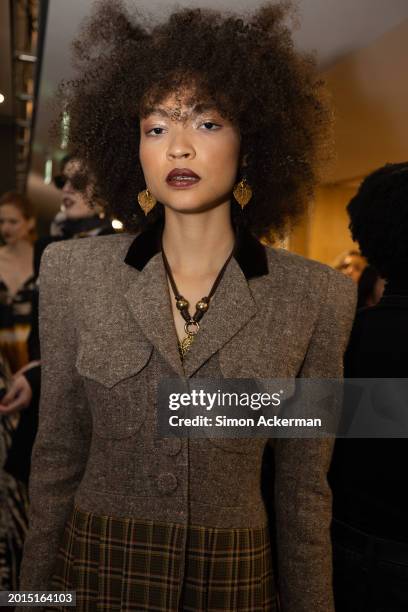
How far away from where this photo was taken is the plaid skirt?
0.90 meters

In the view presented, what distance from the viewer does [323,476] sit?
0.96 m

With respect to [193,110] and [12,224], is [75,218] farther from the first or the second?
[12,224]

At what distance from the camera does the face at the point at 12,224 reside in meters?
2.67

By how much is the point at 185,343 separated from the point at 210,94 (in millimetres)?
410

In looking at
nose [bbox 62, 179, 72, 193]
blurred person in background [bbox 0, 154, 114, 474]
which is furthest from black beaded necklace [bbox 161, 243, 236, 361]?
nose [bbox 62, 179, 72, 193]

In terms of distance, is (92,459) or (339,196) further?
(339,196)

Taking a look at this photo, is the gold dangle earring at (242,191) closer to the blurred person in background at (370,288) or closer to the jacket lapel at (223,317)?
the jacket lapel at (223,317)

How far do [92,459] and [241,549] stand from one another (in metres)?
0.28

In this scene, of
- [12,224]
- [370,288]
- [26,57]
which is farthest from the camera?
[12,224]

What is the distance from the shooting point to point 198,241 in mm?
1012

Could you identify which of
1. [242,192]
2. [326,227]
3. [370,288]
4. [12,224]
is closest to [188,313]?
[242,192]

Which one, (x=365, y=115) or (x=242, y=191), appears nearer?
(x=242, y=191)

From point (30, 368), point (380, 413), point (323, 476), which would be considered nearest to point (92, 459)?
point (323, 476)

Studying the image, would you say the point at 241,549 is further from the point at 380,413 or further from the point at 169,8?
the point at 169,8
